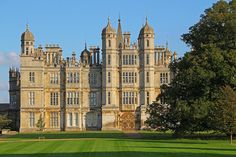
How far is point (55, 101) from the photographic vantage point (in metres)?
78.2

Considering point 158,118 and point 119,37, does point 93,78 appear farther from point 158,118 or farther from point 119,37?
point 158,118

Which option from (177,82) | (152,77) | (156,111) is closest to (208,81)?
(177,82)

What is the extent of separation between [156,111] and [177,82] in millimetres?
4014

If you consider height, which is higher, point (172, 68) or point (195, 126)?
point (172, 68)

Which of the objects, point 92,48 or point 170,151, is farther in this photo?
point 92,48

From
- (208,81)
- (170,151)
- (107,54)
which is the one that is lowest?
(170,151)

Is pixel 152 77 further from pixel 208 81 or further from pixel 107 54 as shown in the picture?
pixel 208 81

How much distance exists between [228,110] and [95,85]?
134ft

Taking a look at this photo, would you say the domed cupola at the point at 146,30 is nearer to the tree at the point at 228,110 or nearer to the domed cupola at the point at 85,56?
the domed cupola at the point at 85,56

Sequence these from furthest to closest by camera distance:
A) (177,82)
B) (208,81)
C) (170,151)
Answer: (177,82) < (208,81) < (170,151)

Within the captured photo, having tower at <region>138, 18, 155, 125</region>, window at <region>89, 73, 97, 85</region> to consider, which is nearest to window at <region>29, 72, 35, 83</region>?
window at <region>89, 73, 97, 85</region>

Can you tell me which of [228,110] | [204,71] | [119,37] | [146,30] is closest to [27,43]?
[119,37]

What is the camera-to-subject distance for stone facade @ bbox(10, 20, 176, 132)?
251 ft

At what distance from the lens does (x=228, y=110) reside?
39188mm
